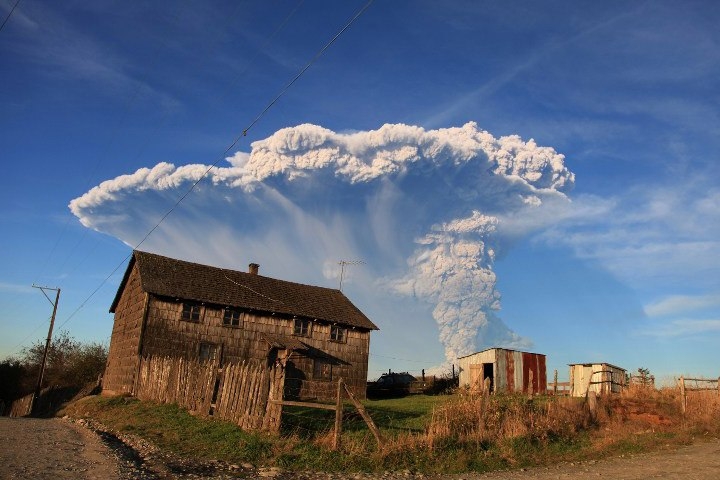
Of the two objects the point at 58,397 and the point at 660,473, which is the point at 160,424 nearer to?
the point at 660,473

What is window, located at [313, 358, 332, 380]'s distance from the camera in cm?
3175

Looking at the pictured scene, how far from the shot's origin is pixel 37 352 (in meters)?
54.5

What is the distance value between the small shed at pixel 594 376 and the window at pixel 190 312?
21816 mm

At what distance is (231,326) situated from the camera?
29656 millimetres


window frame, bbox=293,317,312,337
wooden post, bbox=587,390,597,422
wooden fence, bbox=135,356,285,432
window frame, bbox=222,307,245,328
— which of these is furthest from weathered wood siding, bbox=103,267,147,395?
wooden post, bbox=587,390,597,422

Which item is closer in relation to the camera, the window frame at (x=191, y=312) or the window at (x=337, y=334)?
the window frame at (x=191, y=312)

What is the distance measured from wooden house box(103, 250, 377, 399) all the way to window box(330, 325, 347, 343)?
61 millimetres

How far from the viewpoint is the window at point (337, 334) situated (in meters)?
33.3

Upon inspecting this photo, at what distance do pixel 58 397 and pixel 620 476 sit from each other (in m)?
35.5

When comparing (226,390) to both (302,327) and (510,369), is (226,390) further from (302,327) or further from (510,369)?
(510,369)

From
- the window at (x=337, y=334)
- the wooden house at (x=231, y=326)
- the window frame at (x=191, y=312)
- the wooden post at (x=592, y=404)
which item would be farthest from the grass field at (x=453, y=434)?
the window at (x=337, y=334)

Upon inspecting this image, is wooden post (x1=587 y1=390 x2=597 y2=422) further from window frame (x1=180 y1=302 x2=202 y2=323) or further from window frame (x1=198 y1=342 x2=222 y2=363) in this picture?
window frame (x1=180 y1=302 x2=202 y2=323)

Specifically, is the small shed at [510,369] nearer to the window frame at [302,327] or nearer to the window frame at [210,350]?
the window frame at [302,327]

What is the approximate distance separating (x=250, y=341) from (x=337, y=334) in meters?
5.75
